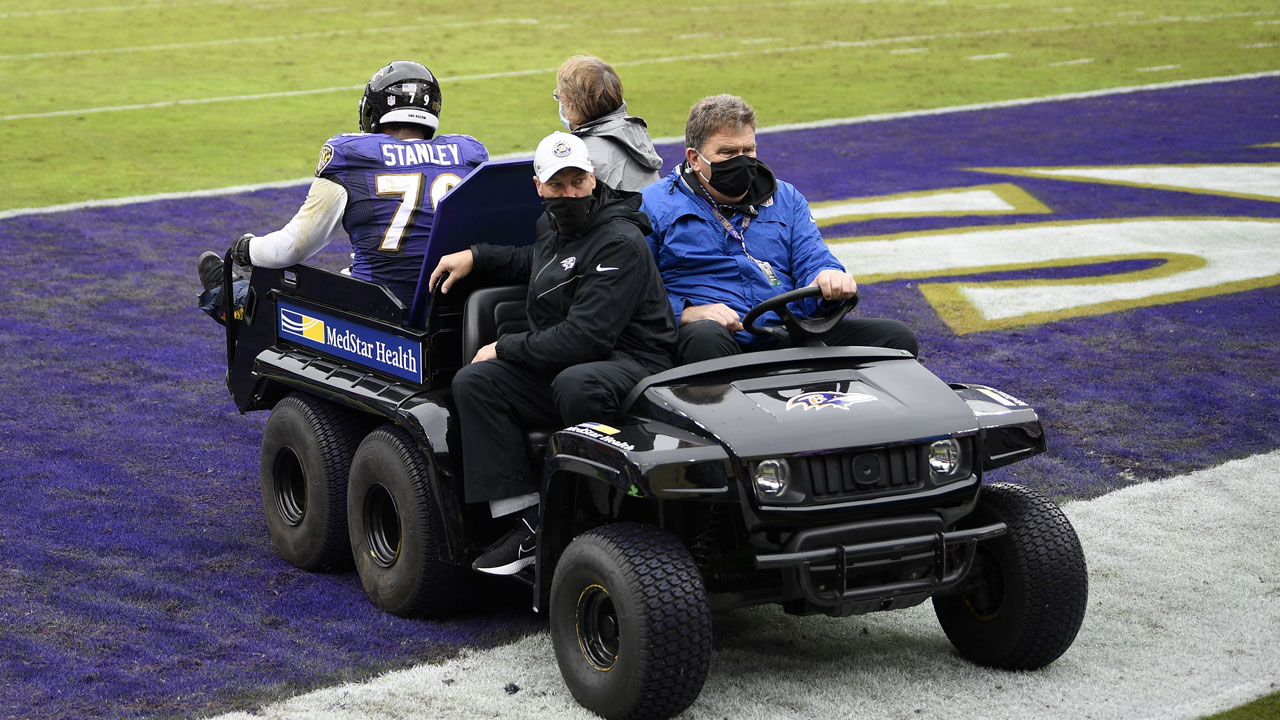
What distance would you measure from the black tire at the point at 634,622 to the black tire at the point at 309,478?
145 centimetres

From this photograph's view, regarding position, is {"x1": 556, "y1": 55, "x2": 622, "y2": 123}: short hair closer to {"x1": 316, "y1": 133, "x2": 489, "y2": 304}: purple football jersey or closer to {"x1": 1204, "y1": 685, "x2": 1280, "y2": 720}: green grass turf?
{"x1": 316, "y1": 133, "x2": 489, "y2": 304}: purple football jersey

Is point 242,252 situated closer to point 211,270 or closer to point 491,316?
point 211,270

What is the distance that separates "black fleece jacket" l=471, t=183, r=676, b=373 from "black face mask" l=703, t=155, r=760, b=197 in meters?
0.36

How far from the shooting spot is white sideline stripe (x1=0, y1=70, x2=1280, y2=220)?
40.4ft

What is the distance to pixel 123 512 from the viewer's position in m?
6.10

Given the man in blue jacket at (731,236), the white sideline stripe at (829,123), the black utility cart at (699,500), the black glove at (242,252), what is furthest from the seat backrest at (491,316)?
the white sideline stripe at (829,123)

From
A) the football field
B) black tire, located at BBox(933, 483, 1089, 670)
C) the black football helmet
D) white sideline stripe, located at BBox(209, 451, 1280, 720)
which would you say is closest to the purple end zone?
the football field

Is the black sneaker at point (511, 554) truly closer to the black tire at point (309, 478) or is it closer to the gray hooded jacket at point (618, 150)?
the black tire at point (309, 478)

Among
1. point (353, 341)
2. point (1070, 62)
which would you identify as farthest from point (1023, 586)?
point (1070, 62)

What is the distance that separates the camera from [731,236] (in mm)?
5168

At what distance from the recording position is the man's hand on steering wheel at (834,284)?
4648 mm

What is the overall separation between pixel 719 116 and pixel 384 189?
53.3 inches

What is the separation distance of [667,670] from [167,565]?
2.38 metres

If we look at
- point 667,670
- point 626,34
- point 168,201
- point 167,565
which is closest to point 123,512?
point 167,565
